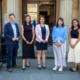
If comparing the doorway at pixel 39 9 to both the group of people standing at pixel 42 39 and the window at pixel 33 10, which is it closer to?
the window at pixel 33 10

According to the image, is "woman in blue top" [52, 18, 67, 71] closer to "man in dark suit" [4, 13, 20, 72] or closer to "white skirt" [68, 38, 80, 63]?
"white skirt" [68, 38, 80, 63]

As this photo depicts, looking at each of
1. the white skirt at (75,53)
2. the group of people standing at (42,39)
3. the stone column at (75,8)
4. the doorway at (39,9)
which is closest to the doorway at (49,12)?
the doorway at (39,9)

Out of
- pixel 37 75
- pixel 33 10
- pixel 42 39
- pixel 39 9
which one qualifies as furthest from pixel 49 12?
pixel 37 75

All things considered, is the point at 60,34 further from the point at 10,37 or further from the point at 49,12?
the point at 49,12

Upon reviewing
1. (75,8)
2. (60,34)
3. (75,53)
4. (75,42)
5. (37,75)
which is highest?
(75,8)

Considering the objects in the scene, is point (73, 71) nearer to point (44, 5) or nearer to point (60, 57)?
point (60, 57)

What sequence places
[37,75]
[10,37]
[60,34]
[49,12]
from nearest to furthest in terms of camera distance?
[37,75]
[10,37]
[60,34]
[49,12]

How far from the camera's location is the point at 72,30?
31.0 ft

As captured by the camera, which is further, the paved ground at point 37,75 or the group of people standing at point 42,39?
the group of people standing at point 42,39

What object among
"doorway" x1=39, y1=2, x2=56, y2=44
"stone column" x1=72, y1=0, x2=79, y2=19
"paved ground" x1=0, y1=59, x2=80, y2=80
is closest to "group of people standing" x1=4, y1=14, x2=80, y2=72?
"paved ground" x1=0, y1=59, x2=80, y2=80

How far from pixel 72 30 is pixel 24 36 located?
1728 millimetres

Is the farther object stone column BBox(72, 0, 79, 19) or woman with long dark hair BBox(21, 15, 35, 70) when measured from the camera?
stone column BBox(72, 0, 79, 19)

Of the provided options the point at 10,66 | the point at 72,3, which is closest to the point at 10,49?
the point at 10,66

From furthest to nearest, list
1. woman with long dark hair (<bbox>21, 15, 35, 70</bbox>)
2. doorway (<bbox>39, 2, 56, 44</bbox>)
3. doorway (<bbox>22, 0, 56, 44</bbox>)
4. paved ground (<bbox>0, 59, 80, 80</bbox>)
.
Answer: doorway (<bbox>39, 2, 56, 44</bbox>), doorway (<bbox>22, 0, 56, 44</bbox>), woman with long dark hair (<bbox>21, 15, 35, 70</bbox>), paved ground (<bbox>0, 59, 80, 80</bbox>)
